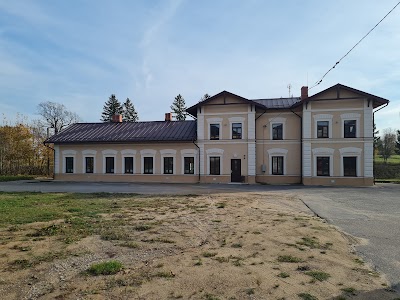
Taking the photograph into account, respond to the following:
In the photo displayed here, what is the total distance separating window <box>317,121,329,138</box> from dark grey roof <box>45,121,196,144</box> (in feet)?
34.6

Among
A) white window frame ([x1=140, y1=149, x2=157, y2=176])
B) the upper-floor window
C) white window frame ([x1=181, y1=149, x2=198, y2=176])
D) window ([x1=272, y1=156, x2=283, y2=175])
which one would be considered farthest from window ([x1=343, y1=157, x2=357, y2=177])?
the upper-floor window

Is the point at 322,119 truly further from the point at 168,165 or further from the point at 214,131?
the point at 168,165

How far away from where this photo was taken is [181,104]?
67.0 meters

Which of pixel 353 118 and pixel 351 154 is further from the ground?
pixel 353 118

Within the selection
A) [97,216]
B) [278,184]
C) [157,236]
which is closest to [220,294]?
[157,236]

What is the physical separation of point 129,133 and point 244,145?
36.9 feet

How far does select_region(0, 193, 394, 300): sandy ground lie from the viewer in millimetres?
4285

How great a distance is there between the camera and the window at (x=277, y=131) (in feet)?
85.3

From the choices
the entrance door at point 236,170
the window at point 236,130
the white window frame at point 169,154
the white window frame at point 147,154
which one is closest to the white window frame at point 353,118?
the window at point 236,130

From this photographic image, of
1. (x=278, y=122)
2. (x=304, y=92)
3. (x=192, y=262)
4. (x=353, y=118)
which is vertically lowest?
(x=192, y=262)

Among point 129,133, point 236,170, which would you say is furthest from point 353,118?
point 129,133

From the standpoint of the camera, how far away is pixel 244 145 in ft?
83.9

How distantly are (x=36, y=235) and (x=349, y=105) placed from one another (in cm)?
2399

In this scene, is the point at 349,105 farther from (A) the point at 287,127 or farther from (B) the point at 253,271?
(B) the point at 253,271
